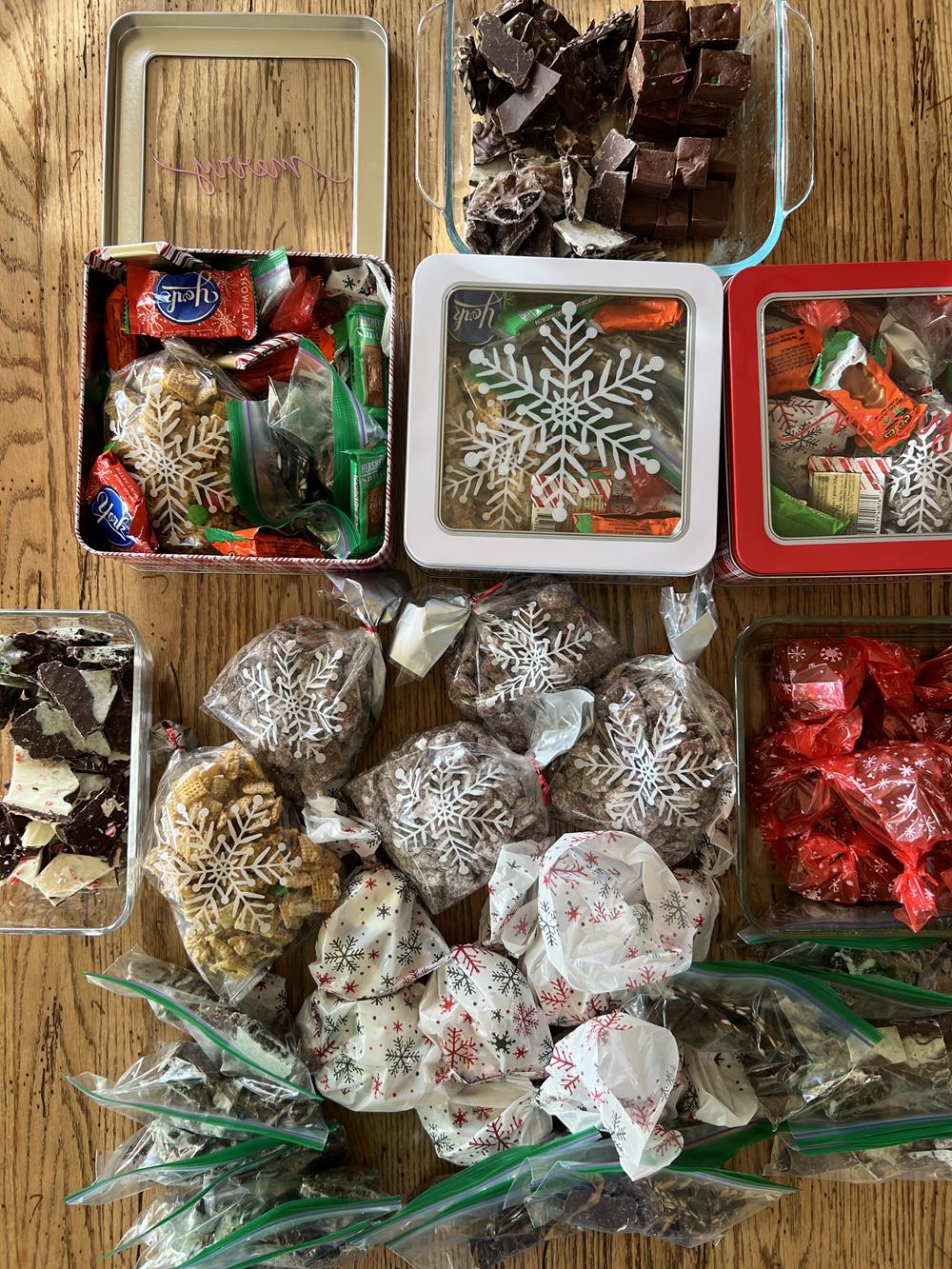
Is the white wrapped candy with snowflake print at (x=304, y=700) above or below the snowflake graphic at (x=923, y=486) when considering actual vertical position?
below

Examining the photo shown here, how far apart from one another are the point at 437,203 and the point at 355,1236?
1130 millimetres

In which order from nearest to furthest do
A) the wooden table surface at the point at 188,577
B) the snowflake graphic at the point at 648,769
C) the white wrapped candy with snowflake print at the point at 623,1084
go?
the white wrapped candy with snowflake print at the point at 623,1084 → the snowflake graphic at the point at 648,769 → the wooden table surface at the point at 188,577

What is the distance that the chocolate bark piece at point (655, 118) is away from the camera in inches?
35.3

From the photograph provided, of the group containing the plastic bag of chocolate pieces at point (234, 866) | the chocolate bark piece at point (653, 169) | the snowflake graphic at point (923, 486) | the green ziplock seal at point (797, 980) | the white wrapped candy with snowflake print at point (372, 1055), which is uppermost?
the chocolate bark piece at point (653, 169)

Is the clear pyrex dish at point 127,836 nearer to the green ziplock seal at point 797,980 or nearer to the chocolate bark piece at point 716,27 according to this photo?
the green ziplock seal at point 797,980

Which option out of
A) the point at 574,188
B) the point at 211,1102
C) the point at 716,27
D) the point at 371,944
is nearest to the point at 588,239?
the point at 574,188

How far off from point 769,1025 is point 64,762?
84 cm

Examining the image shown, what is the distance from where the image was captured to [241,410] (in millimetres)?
886

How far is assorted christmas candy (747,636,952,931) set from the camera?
884 mm

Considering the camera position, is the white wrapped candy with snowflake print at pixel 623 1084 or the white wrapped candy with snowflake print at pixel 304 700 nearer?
the white wrapped candy with snowflake print at pixel 623 1084

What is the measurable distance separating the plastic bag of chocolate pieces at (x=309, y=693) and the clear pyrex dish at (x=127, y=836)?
9cm

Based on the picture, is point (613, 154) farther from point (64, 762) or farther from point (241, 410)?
point (64, 762)

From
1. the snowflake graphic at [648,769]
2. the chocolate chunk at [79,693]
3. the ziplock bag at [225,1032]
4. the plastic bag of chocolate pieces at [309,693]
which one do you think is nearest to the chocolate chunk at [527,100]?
the plastic bag of chocolate pieces at [309,693]

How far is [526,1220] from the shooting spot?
0.91m
